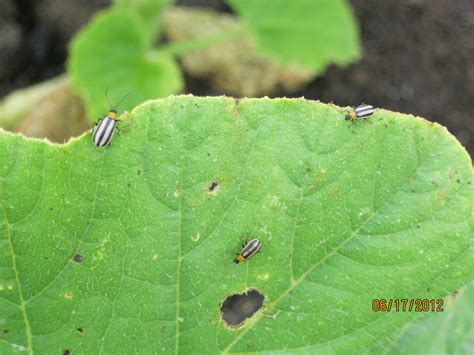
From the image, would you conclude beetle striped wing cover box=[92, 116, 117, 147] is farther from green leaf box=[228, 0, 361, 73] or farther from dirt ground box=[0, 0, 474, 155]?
dirt ground box=[0, 0, 474, 155]

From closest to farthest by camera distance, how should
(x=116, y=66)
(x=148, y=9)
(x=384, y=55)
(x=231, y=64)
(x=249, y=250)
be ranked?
(x=249, y=250) → (x=116, y=66) → (x=148, y=9) → (x=231, y=64) → (x=384, y=55)

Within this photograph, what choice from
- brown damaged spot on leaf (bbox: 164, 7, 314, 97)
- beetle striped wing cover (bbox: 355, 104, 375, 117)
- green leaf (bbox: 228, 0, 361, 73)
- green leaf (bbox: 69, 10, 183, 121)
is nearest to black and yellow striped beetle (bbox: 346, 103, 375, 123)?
Answer: beetle striped wing cover (bbox: 355, 104, 375, 117)

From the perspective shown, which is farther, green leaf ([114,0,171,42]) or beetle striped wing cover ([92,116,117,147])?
green leaf ([114,0,171,42])

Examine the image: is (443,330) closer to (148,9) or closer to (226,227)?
(226,227)

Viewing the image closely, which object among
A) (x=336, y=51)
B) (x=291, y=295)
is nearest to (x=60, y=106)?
(x=336, y=51)

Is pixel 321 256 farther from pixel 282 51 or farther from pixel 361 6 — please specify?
pixel 361 6
